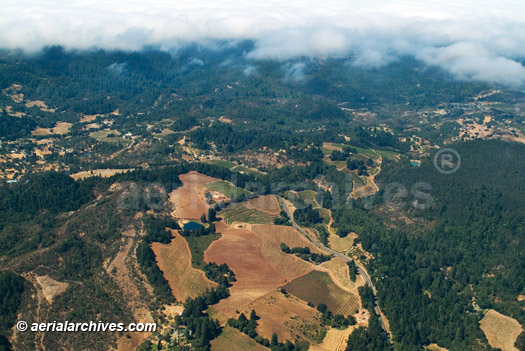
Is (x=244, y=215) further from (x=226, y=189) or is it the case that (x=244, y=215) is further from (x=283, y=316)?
(x=283, y=316)

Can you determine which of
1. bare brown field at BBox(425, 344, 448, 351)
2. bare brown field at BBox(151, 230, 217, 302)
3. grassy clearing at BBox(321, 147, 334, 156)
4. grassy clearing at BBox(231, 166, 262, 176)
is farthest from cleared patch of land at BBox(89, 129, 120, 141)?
bare brown field at BBox(425, 344, 448, 351)

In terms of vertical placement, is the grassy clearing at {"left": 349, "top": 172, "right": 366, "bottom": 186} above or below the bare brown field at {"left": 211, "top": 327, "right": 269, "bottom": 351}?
below

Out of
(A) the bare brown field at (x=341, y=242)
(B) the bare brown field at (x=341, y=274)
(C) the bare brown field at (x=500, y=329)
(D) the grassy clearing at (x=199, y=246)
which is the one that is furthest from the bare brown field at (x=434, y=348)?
(D) the grassy clearing at (x=199, y=246)

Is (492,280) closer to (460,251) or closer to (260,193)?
(460,251)

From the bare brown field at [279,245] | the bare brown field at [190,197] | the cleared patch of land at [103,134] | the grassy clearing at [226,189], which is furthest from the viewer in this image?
the cleared patch of land at [103,134]

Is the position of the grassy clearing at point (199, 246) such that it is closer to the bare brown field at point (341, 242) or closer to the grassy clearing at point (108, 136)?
the bare brown field at point (341, 242)

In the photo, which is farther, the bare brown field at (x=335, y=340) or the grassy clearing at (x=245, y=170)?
the grassy clearing at (x=245, y=170)

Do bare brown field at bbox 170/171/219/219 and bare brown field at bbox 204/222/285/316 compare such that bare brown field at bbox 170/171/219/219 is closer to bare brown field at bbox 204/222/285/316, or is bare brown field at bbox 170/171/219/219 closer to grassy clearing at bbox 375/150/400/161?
bare brown field at bbox 204/222/285/316
